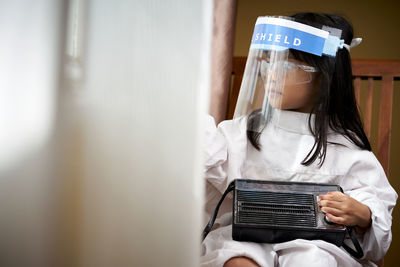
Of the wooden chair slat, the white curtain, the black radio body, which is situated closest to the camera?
the white curtain

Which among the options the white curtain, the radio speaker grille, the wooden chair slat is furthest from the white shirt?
the white curtain

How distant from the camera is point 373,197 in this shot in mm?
832

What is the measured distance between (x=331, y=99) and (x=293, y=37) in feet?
0.61

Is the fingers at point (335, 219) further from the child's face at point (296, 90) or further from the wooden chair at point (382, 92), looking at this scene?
the wooden chair at point (382, 92)

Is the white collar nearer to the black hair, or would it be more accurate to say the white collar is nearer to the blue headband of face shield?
the black hair

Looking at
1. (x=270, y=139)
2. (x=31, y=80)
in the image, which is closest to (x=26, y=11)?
(x=31, y=80)

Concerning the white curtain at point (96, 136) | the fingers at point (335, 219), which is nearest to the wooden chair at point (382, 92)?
the fingers at point (335, 219)

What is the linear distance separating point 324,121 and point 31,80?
2.44 feet

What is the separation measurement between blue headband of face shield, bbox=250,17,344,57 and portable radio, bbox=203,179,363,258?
0.28 metres

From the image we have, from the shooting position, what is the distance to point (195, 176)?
0.29 m

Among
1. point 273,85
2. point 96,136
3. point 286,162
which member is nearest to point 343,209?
point 286,162

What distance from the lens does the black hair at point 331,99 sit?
2.84 ft

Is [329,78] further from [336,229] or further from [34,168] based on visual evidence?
[34,168]

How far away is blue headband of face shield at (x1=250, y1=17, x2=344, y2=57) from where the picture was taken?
32.5 inches
